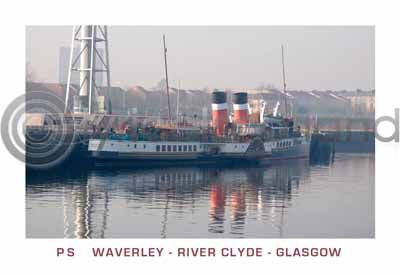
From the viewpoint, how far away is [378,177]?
30.2 ft

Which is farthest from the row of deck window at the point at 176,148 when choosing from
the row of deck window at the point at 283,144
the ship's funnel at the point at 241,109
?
the row of deck window at the point at 283,144

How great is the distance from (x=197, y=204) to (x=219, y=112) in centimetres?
1659

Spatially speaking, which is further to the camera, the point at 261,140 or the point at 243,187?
the point at 261,140

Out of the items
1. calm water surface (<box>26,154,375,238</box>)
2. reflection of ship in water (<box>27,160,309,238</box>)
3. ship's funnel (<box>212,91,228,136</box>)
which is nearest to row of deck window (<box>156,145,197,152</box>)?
reflection of ship in water (<box>27,160,309,238</box>)

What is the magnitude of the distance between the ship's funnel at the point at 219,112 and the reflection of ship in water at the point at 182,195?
3991 millimetres

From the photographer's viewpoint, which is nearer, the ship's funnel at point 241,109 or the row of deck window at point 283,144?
the ship's funnel at point 241,109

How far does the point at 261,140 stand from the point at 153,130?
5.38m

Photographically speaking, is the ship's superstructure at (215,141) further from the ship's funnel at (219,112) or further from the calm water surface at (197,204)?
the calm water surface at (197,204)

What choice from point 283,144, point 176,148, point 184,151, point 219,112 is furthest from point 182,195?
point 283,144

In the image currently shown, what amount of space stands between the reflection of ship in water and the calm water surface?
0.07 feet

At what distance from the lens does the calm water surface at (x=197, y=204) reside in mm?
13539

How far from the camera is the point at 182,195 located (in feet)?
64.6
